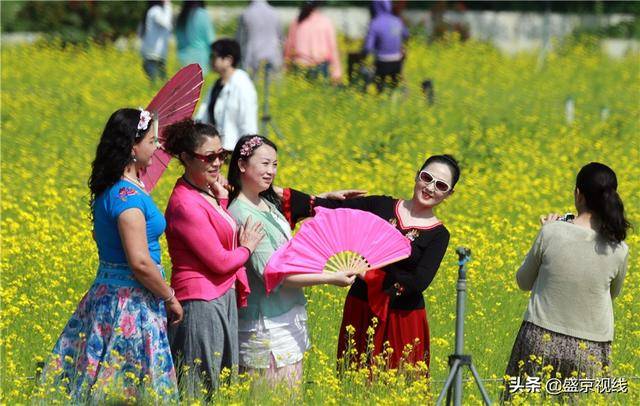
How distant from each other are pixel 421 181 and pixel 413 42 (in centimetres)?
1940

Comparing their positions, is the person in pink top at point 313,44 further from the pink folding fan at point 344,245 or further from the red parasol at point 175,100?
the pink folding fan at point 344,245

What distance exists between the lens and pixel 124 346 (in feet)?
17.4

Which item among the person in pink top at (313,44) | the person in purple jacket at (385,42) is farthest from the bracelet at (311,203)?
the person in purple jacket at (385,42)

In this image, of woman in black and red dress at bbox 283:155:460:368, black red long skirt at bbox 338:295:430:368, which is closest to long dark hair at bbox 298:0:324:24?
woman in black and red dress at bbox 283:155:460:368

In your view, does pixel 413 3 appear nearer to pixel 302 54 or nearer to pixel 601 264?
pixel 302 54

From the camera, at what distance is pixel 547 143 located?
13.4 m

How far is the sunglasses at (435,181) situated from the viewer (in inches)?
221

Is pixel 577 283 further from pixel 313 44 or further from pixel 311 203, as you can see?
pixel 313 44

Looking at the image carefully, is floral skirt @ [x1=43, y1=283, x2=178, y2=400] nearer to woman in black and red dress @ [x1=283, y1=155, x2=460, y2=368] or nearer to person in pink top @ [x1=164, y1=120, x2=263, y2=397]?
person in pink top @ [x1=164, y1=120, x2=263, y2=397]

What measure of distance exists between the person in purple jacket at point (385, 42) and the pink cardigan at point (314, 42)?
55 cm

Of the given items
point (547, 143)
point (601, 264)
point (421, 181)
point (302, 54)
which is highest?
point (302, 54)

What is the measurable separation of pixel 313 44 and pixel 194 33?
7.18 ft

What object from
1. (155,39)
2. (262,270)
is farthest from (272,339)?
(155,39)

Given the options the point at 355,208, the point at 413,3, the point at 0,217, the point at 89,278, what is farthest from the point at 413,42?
the point at 355,208
